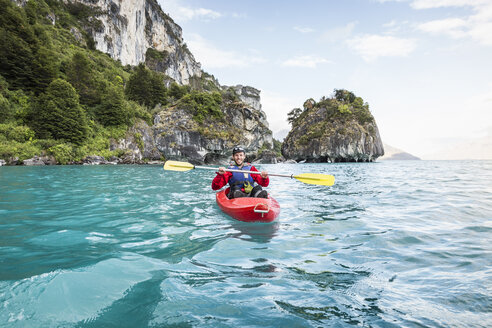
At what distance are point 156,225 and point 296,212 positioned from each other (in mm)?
3179

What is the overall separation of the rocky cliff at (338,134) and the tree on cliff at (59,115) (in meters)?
44.4

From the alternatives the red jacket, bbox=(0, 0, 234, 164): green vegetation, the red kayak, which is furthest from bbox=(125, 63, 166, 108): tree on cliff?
the red kayak

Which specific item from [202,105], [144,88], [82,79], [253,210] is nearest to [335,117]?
[202,105]

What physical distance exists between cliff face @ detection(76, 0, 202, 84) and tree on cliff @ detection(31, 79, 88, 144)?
34361 millimetres

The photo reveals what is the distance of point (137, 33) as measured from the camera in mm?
62625

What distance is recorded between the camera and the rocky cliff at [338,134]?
52844mm

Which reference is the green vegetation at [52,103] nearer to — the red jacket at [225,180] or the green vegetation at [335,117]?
the red jacket at [225,180]

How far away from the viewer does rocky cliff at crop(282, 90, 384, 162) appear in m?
52.8

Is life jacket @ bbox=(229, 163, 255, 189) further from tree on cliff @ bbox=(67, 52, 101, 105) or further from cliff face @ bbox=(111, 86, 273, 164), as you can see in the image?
tree on cliff @ bbox=(67, 52, 101, 105)

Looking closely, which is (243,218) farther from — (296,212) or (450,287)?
(450,287)

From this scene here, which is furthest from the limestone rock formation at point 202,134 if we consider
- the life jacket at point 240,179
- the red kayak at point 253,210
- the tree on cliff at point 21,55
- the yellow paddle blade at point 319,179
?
the red kayak at point 253,210

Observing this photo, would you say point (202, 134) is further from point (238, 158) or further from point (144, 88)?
point (238, 158)

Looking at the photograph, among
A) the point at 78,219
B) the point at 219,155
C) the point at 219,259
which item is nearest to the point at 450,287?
the point at 219,259

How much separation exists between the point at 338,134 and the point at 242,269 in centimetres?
5504
